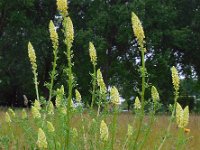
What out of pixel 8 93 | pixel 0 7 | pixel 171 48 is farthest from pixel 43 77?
pixel 171 48

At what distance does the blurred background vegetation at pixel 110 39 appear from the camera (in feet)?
88.1

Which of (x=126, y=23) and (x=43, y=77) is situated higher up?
(x=126, y=23)

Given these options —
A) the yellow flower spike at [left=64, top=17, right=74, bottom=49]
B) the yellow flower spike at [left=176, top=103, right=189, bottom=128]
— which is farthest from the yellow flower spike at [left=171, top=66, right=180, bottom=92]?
the yellow flower spike at [left=64, top=17, right=74, bottom=49]

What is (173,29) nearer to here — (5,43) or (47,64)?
(47,64)

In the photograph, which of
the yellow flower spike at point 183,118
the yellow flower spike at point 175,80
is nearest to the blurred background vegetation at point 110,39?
the yellow flower spike at point 175,80

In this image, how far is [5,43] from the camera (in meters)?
28.4

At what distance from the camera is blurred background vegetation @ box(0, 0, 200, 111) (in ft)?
88.1

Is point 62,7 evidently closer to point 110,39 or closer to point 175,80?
point 175,80

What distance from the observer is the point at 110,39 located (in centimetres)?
2900

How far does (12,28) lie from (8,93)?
5.68 m

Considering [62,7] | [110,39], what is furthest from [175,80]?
[110,39]

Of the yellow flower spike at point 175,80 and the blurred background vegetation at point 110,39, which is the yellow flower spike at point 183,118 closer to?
the yellow flower spike at point 175,80

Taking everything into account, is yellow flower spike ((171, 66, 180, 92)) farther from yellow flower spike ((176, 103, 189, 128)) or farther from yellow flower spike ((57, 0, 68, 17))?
yellow flower spike ((57, 0, 68, 17))

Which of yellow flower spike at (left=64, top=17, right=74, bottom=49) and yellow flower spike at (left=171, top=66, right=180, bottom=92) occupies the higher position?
yellow flower spike at (left=64, top=17, right=74, bottom=49)
